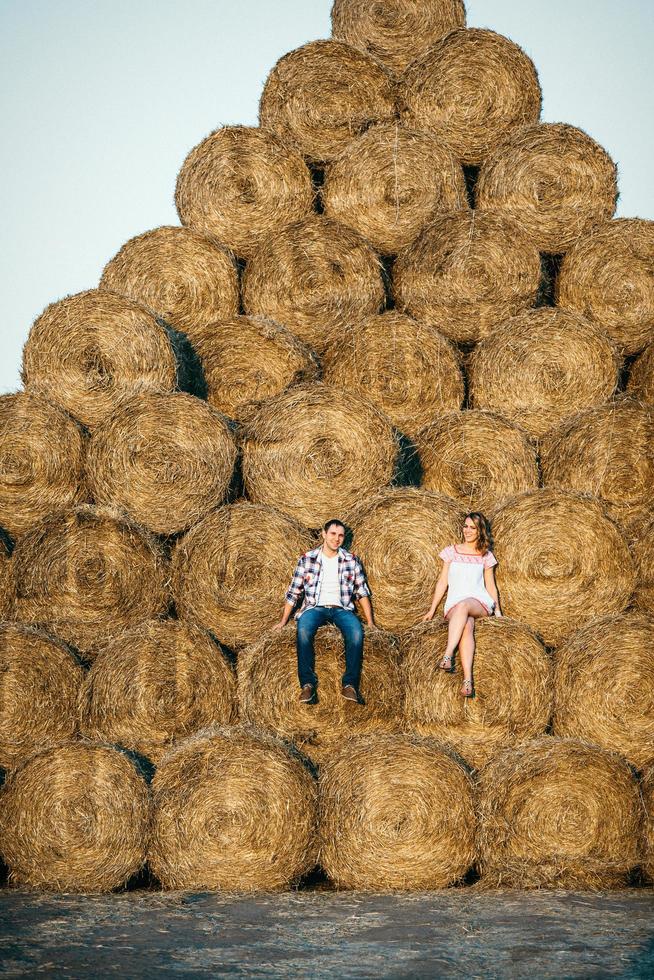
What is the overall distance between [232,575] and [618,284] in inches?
174

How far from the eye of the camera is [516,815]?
290 inches

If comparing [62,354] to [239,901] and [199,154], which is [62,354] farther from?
A: [239,901]

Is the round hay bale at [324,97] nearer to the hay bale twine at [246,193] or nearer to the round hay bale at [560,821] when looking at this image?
the hay bale twine at [246,193]

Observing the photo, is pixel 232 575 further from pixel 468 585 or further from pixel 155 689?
pixel 468 585

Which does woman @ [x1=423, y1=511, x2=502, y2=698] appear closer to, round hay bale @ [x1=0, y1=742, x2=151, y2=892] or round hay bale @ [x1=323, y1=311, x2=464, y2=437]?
round hay bale @ [x1=323, y1=311, x2=464, y2=437]

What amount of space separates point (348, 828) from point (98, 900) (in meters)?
1.60

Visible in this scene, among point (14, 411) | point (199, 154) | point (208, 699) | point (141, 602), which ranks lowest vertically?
point (208, 699)

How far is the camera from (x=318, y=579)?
816 centimetres

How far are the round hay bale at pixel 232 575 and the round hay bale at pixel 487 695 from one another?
4.11 feet

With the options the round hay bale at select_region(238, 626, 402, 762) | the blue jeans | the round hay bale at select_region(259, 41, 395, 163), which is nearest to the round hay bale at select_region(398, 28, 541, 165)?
the round hay bale at select_region(259, 41, 395, 163)

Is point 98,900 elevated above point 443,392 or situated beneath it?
situated beneath

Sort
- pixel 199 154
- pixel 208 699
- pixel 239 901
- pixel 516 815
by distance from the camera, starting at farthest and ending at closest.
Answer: pixel 199 154 → pixel 208 699 → pixel 516 815 → pixel 239 901

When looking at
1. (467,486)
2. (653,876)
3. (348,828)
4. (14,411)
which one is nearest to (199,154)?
(14,411)

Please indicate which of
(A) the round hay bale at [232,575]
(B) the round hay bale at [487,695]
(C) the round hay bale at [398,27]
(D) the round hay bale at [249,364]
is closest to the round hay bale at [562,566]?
(B) the round hay bale at [487,695]
